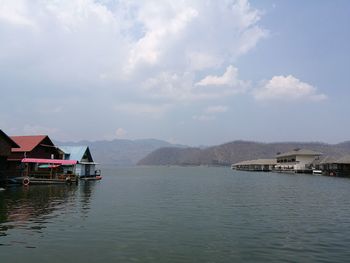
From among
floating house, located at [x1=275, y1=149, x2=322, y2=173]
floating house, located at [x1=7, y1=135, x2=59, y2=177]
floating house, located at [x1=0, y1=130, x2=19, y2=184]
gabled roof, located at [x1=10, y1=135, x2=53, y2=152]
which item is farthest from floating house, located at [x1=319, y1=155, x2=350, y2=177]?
floating house, located at [x1=0, y1=130, x2=19, y2=184]

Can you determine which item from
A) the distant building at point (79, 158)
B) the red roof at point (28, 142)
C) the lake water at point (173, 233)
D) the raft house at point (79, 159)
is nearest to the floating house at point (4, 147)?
the red roof at point (28, 142)

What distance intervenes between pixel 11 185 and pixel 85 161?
27856 millimetres

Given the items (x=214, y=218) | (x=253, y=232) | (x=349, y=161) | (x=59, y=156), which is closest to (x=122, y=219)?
(x=214, y=218)

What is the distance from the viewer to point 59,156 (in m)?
79.4

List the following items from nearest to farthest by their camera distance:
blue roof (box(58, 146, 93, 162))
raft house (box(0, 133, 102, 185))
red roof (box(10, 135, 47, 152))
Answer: raft house (box(0, 133, 102, 185)) → red roof (box(10, 135, 47, 152)) → blue roof (box(58, 146, 93, 162))

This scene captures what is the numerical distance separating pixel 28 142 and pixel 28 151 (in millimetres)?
3926

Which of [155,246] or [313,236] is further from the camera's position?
[313,236]

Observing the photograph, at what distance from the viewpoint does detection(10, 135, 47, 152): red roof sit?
217ft

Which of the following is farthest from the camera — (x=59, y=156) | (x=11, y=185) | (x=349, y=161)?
(x=349, y=161)

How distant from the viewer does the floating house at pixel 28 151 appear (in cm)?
6422

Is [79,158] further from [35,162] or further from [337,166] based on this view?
[337,166]

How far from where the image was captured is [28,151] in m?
65.5

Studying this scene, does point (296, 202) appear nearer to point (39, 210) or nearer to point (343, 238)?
point (343, 238)

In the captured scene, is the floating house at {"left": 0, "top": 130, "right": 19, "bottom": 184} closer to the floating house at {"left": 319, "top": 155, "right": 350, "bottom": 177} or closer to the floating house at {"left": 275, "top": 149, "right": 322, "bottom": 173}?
the floating house at {"left": 319, "top": 155, "right": 350, "bottom": 177}
